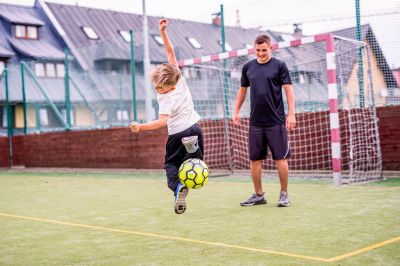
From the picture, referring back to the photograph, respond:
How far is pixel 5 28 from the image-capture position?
3288 centimetres

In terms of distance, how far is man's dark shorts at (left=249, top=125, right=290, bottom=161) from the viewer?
21.7 feet

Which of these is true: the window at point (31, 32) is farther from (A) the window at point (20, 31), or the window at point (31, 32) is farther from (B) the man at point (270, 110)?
(B) the man at point (270, 110)

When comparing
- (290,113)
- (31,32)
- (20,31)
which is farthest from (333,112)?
(31,32)

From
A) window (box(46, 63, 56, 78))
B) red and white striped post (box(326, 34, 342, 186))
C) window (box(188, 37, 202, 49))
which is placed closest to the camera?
red and white striped post (box(326, 34, 342, 186))

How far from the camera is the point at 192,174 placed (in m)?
5.62

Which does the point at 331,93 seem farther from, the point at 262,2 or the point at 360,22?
the point at 262,2

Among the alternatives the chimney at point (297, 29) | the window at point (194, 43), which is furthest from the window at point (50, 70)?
the chimney at point (297, 29)

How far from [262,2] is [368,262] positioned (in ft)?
30.7

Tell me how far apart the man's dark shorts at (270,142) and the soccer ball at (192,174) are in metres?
1.23

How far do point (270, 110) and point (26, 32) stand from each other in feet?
97.6

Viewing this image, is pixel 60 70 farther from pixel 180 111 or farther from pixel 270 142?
pixel 180 111

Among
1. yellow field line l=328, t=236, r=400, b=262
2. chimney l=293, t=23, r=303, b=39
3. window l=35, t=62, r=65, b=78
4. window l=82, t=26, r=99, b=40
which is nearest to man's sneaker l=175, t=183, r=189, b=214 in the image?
yellow field line l=328, t=236, r=400, b=262

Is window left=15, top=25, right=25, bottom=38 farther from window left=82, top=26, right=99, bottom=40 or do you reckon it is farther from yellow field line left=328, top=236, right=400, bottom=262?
yellow field line left=328, top=236, right=400, bottom=262

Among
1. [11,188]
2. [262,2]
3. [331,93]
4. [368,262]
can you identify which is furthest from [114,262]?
[262,2]
